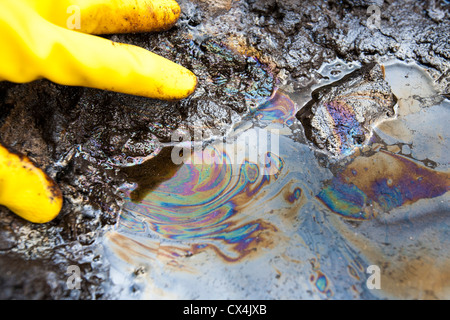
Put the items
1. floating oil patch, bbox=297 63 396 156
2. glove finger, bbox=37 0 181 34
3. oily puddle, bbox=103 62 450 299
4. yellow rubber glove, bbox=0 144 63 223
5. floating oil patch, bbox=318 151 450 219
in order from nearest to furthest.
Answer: yellow rubber glove, bbox=0 144 63 223 < oily puddle, bbox=103 62 450 299 < glove finger, bbox=37 0 181 34 < floating oil patch, bbox=318 151 450 219 < floating oil patch, bbox=297 63 396 156

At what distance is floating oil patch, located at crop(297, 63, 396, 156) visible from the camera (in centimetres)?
257

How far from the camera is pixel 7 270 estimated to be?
1.88 m

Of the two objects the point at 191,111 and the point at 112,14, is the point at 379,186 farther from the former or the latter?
the point at 112,14

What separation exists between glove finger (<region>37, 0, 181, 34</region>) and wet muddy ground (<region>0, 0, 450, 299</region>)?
14cm

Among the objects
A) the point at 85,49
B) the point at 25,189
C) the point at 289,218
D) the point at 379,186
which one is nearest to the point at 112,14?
the point at 85,49

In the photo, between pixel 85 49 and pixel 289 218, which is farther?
pixel 289 218

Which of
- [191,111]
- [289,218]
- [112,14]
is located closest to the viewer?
[289,218]

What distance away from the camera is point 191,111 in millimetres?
2617

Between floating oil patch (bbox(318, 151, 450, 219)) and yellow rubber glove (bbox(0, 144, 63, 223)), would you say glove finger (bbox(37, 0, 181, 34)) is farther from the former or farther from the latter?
floating oil patch (bbox(318, 151, 450, 219))

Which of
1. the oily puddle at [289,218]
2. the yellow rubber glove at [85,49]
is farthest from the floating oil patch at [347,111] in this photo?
the yellow rubber glove at [85,49]

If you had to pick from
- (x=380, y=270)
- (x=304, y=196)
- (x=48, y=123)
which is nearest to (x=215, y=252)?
(x=304, y=196)

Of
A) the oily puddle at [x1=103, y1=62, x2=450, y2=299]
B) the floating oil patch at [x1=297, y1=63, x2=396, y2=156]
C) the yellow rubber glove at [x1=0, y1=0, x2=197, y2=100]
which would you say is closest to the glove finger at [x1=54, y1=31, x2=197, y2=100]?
the yellow rubber glove at [x1=0, y1=0, x2=197, y2=100]

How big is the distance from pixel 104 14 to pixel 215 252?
1615mm

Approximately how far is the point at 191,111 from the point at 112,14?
79cm
